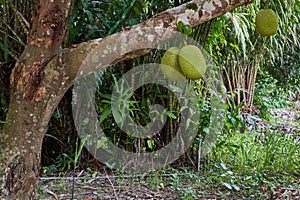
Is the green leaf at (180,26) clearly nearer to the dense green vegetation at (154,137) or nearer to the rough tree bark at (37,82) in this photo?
the rough tree bark at (37,82)

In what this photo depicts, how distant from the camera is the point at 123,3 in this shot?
1.49 meters

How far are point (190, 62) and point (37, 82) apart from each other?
0.44m

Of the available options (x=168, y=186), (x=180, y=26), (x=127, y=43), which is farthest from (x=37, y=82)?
(x=168, y=186)

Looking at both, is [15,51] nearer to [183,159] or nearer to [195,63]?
[195,63]

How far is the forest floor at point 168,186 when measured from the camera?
1302 mm

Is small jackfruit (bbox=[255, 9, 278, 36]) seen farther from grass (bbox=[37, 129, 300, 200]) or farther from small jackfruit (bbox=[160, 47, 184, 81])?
grass (bbox=[37, 129, 300, 200])

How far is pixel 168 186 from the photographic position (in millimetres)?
1448

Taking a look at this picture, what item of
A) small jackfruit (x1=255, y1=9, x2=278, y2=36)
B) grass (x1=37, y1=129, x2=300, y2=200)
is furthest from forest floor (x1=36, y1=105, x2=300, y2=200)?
small jackfruit (x1=255, y1=9, x2=278, y2=36)

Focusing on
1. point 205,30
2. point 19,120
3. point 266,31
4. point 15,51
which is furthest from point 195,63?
point 15,51

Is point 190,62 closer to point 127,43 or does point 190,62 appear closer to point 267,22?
point 127,43

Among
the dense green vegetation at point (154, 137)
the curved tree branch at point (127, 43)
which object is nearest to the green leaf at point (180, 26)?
the curved tree branch at point (127, 43)

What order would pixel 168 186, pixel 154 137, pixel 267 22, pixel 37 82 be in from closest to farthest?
pixel 37 82
pixel 267 22
pixel 168 186
pixel 154 137

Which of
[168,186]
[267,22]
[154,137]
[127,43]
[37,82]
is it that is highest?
[267,22]

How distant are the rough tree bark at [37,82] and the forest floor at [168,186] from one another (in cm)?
29
